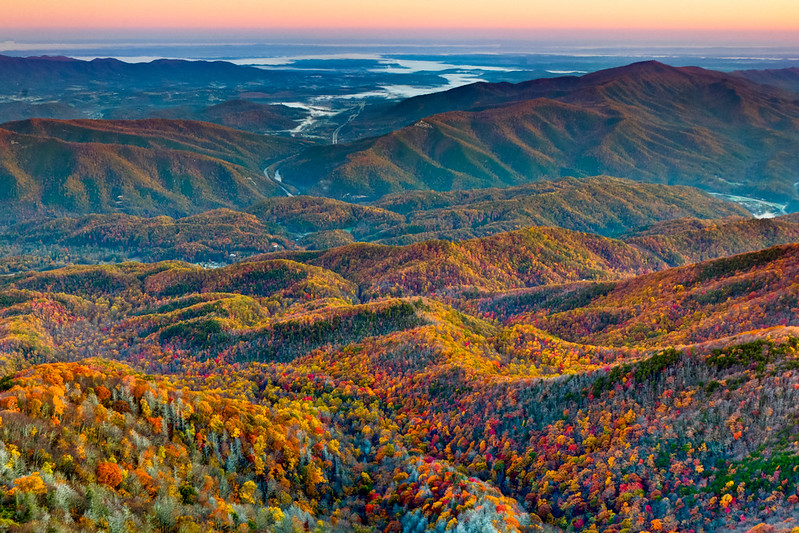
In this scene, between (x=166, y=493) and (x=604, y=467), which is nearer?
(x=166, y=493)

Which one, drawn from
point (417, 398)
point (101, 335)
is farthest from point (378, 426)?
point (101, 335)

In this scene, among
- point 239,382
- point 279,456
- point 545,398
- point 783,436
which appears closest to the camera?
point 783,436

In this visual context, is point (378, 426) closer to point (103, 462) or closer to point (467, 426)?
point (467, 426)

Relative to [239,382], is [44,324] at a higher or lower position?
lower

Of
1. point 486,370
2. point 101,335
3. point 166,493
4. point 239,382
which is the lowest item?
point 101,335

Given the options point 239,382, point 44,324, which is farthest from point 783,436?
point 44,324

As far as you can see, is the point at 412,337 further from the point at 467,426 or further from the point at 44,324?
the point at 44,324

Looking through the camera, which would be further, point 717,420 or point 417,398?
point 417,398

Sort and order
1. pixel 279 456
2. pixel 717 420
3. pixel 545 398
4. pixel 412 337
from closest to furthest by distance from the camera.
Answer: pixel 717 420 < pixel 279 456 < pixel 545 398 < pixel 412 337

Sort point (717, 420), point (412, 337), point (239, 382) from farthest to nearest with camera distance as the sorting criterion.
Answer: point (412, 337) → point (239, 382) → point (717, 420)
